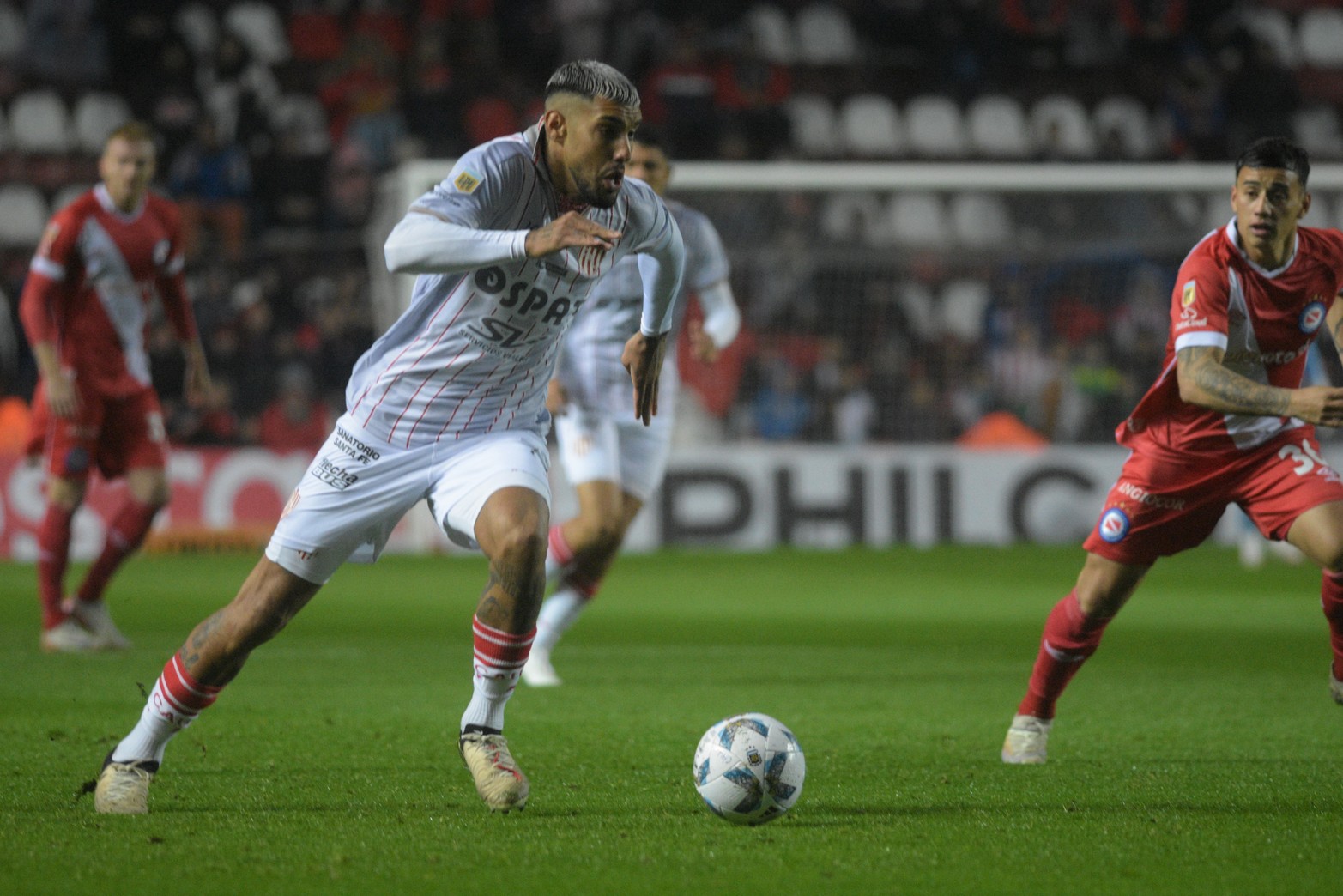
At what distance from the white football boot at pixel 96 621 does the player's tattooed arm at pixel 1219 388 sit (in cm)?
590

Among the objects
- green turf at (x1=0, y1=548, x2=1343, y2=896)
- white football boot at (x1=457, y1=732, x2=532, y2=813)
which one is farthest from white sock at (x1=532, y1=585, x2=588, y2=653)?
white football boot at (x1=457, y1=732, x2=532, y2=813)

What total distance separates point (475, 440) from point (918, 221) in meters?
15.2

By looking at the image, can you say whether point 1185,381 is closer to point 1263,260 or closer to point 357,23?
point 1263,260

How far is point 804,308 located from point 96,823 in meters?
14.4

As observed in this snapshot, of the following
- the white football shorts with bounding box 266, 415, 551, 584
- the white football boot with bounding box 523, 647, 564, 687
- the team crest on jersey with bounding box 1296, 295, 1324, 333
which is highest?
the team crest on jersey with bounding box 1296, 295, 1324, 333

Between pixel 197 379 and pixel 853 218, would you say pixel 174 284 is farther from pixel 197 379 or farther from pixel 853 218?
pixel 853 218

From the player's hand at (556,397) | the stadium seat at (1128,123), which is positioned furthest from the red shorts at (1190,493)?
the stadium seat at (1128,123)

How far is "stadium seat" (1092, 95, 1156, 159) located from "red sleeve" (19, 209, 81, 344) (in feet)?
49.4

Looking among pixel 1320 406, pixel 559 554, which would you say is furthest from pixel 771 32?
pixel 1320 406

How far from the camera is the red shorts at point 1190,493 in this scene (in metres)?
5.76

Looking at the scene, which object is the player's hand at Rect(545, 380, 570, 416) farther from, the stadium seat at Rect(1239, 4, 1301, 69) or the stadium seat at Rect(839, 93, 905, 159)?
the stadium seat at Rect(1239, 4, 1301, 69)

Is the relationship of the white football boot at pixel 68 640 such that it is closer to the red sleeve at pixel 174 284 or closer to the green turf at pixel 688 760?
the green turf at pixel 688 760

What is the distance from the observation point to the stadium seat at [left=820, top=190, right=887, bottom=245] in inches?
737

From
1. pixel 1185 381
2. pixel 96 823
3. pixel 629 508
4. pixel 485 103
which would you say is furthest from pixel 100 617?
pixel 485 103
